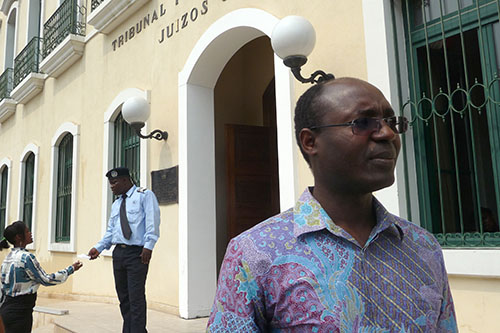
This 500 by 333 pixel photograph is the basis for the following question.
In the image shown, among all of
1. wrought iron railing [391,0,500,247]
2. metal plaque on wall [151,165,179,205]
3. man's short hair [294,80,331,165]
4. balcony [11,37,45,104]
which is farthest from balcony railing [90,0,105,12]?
man's short hair [294,80,331,165]

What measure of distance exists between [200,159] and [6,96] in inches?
398

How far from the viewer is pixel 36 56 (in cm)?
1164

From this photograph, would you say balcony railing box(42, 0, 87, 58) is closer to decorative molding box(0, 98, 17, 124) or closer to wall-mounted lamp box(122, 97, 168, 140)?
decorative molding box(0, 98, 17, 124)

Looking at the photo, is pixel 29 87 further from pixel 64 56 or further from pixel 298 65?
pixel 298 65

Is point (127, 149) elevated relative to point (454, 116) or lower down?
elevated

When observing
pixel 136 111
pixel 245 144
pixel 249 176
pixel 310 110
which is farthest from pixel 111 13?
pixel 310 110

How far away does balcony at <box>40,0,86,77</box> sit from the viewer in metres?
9.29

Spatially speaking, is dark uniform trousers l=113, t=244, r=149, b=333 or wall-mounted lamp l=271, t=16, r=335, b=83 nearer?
wall-mounted lamp l=271, t=16, r=335, b=83

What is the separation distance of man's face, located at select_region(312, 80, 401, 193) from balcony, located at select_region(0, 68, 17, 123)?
44.6 ft

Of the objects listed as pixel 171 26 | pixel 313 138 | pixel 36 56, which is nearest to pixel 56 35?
pixel 36 56

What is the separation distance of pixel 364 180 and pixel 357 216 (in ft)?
0.38

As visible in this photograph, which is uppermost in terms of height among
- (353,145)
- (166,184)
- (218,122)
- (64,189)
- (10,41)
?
(10,41)

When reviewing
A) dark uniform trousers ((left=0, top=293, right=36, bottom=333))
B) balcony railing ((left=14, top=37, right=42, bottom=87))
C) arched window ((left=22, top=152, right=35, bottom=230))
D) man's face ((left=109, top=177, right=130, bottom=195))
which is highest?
balcony railing ((left=14, top=37, right=42, bottom=87))

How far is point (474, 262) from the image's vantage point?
3.24 meters
